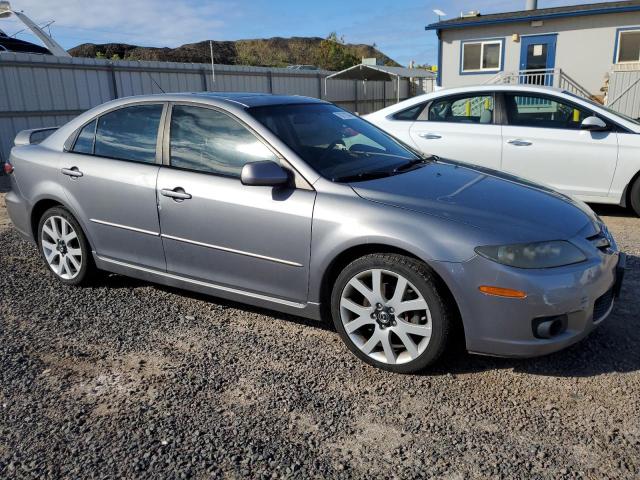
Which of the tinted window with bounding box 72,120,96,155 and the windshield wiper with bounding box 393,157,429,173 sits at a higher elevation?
the tinted window with bounding box 72,120,96,155

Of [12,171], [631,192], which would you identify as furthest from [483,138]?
[12,171]

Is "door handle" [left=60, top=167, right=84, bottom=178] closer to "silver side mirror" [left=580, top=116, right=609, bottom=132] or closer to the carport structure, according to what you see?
"silver side mirror" [left=580, top=116, right=609, bottom=132]

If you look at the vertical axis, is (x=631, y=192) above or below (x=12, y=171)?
below

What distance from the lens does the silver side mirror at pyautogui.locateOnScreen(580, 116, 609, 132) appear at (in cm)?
625

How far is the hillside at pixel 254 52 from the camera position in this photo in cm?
5438

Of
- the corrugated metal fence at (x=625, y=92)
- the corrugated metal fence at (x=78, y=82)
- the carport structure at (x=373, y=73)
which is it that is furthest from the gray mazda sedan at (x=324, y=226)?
the carport structure at (x=373, y=73)

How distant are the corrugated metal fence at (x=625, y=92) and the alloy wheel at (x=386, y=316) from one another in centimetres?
1475

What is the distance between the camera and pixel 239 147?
3.67 metres

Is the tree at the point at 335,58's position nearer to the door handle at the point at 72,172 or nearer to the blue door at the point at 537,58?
the blue door at the point at 537,58

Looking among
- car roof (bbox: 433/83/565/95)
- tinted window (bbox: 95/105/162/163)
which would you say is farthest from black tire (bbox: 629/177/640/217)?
tinted window (bbox: 95/105/162/163)

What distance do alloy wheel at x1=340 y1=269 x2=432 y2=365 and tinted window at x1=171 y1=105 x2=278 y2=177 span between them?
3.27ft

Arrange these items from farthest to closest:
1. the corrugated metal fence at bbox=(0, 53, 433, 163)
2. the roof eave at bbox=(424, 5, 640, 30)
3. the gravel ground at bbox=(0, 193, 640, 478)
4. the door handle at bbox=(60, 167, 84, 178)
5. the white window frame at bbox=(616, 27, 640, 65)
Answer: the white window frame at bbox=(616, 27, 640, 65) → the roof eave at bbox=(424, 5, 640, 30) → the corrugated metal fence at bbox=(0, 53, 433, 163) → the door handle at bbox=(60, 167, 84, 178) → the gravel ground at bbox=(0, 193, 640, 478)

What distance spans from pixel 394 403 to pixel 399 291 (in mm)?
594

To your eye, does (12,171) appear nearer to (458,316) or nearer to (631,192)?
(458,316)
